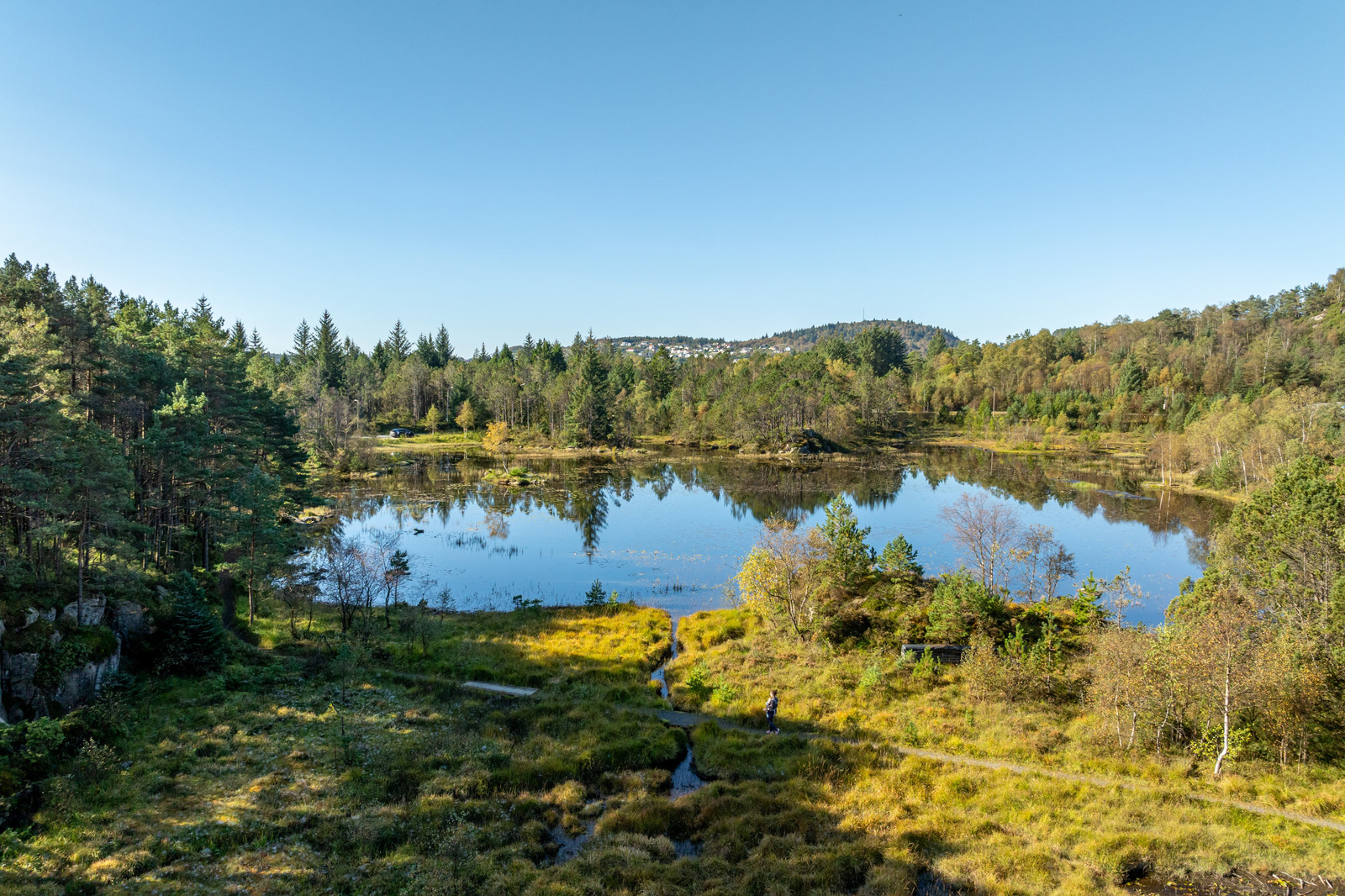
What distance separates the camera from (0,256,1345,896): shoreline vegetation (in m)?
15.5

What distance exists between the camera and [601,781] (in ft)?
65.2

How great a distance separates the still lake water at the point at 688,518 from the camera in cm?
4425

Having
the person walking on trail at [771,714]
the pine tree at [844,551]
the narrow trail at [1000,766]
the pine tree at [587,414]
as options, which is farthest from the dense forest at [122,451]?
the pine tree at [587,414]

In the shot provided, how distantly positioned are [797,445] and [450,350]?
10763 centimetres

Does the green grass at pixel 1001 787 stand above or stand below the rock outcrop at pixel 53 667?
below

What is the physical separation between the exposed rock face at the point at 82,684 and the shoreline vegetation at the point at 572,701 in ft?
0.30

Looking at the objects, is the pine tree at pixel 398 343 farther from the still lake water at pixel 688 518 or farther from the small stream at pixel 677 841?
the small stream at pixel 677 841

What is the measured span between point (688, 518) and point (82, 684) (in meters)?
46.1

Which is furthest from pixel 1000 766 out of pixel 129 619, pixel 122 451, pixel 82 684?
pixel 122 451

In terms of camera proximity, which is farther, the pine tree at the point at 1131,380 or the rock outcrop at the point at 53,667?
the pine tree at the point at 1131,380

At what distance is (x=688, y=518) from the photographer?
62.0 metres

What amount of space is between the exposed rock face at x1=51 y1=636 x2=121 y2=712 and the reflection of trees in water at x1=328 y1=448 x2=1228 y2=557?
31.6 metres

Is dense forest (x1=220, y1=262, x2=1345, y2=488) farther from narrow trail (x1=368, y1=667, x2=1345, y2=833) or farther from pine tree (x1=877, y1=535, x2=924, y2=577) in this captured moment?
narrow trail (x1=368, y1=667, x2=1345, y2=833)

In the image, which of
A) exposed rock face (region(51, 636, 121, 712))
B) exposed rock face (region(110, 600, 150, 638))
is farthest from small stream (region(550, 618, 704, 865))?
exposed rock face (region(110, 600, 150, 638))
